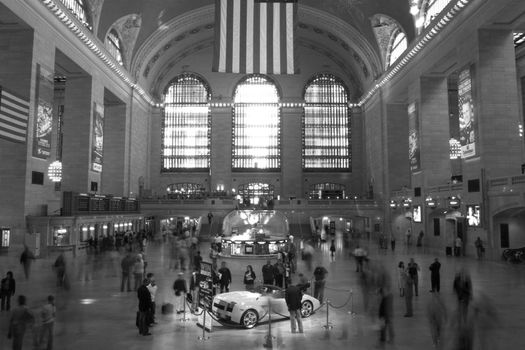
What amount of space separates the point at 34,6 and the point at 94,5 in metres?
7.53

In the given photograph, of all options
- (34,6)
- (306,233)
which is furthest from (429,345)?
(306,233)

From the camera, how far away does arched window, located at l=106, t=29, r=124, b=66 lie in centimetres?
3472

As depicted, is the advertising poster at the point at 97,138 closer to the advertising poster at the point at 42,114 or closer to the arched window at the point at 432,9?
the advertising poster at the point at 42,114

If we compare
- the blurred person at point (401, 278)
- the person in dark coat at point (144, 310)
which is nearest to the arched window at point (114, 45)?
the blurred person at point (401, 278)

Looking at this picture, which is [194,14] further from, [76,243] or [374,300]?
[374,300]

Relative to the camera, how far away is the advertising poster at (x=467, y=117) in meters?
23.9

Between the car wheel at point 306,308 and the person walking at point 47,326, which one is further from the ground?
the person walking at point 47,326

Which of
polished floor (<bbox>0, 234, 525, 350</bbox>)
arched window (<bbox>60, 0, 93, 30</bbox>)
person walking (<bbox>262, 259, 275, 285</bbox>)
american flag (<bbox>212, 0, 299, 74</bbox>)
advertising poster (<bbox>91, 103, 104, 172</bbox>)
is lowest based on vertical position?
polished floor (<bbox>0, 234, 525, 350</bbox>)

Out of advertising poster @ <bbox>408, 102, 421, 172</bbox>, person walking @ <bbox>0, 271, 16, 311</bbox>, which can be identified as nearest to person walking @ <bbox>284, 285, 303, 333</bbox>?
person walking @ <bbox>0, 271, 16, 311</bbox>

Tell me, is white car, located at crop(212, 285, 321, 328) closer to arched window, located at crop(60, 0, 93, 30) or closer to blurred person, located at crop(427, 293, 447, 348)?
blurred person, located at crop(427, 293, 447, 348)

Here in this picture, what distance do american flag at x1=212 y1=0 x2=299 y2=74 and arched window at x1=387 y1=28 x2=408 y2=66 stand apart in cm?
1408

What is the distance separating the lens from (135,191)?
42188 millimetres

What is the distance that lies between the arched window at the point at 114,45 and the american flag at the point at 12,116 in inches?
713

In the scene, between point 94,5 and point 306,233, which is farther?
point 306,233
